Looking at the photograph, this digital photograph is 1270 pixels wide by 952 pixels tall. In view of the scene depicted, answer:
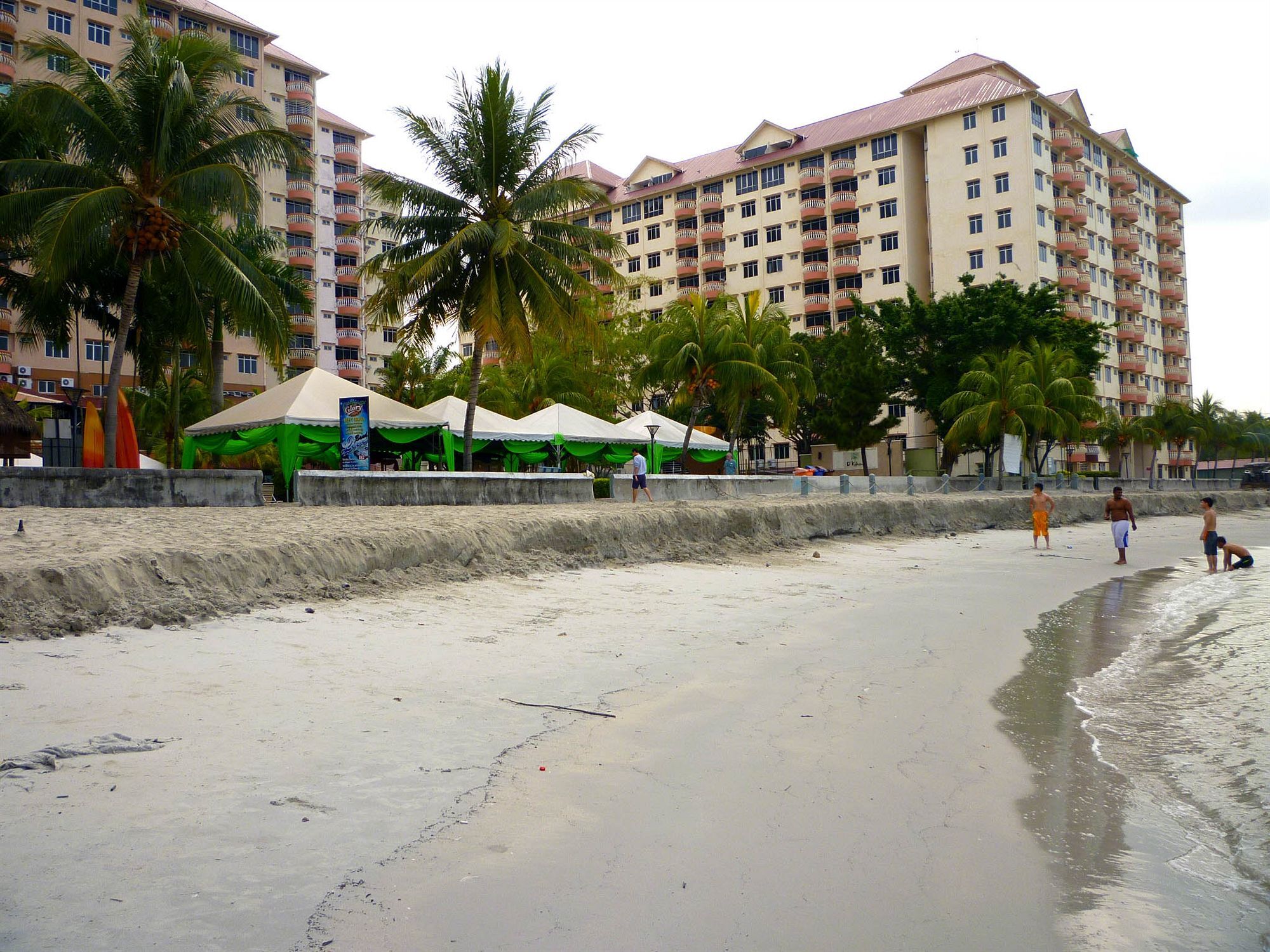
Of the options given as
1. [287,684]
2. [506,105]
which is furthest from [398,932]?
[506,105]

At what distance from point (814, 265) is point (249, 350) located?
42.6 meters

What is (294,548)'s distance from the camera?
10.6 meters

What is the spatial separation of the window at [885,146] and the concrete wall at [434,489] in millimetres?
57250

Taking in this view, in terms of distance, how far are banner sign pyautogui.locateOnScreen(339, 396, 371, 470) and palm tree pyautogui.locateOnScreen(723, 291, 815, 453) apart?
15777 millimetres

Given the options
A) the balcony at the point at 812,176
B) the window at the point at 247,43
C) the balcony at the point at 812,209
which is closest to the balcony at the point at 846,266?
the balcony at the point at 812,209

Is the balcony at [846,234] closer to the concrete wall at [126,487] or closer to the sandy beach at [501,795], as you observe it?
the concrete wall at [126,487]

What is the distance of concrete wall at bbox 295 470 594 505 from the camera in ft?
54.2

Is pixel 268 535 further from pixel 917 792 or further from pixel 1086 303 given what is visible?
pixel 1086 303

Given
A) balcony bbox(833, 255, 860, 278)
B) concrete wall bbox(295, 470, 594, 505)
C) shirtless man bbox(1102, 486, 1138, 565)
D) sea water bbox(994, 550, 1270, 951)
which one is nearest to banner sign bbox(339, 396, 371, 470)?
concrete wall bbox(295, 470, 594, 505)

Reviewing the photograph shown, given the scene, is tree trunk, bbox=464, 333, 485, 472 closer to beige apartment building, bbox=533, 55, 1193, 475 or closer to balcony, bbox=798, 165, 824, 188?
beige apartment building, bbox=533, 55, 1193, 475

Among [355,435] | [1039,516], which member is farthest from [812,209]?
[355,435]

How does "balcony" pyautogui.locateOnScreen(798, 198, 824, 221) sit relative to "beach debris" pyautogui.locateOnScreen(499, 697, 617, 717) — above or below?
above

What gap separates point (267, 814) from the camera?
430 cm

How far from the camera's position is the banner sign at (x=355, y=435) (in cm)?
1866
